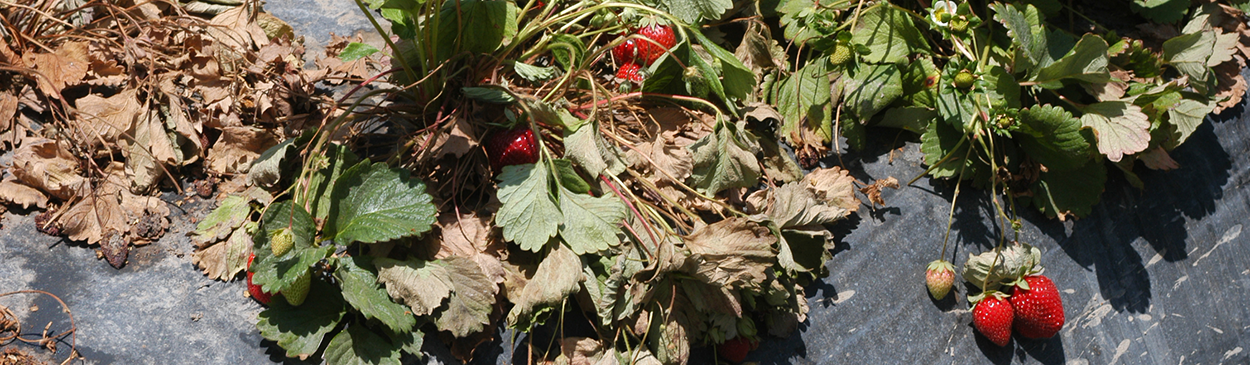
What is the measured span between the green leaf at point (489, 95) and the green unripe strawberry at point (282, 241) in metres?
0.42

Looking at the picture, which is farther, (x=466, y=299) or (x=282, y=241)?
A: (x=466, y=299)

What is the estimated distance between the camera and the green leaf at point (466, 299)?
1298mm

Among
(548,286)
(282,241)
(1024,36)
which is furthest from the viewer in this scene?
(1024,36)

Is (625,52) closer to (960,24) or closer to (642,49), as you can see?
(642,49)

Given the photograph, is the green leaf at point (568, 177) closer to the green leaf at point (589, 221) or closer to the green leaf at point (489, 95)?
the green leaf at point (589, 221)

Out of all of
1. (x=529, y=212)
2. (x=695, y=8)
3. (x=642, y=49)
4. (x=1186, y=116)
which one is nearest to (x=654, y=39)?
(x=642, y=49)

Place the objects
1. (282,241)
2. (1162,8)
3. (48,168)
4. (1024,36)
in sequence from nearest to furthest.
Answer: (282,241) < (48,168) < (1024,36) < (1162,8)

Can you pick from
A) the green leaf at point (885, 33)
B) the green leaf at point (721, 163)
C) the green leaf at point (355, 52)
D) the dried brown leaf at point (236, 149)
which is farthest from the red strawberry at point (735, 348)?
the dried brown leaf at point (236, 149)

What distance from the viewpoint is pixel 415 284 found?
128 centimetres

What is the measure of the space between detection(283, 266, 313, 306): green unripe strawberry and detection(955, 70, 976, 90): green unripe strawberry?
138cm

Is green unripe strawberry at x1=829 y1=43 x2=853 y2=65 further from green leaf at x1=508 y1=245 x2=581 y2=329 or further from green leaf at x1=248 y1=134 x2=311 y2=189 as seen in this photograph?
green leaf at x1=248 y1=134 x2=311 y2=189

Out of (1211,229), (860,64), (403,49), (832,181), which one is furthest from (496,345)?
(1211,229)

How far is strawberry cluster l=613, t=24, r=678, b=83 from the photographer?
5.56 ft

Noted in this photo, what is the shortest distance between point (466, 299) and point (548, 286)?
141 mm
